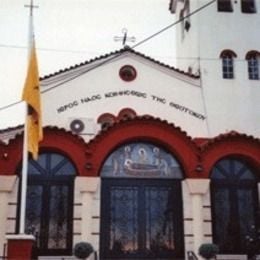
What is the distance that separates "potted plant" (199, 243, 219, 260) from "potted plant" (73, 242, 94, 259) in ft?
12.2

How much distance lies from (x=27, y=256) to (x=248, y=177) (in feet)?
30.7

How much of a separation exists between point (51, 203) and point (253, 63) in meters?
11.9

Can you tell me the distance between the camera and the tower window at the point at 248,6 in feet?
87.7

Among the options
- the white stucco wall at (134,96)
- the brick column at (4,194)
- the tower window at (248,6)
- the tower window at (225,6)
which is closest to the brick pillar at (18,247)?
the brick column at (4,194)

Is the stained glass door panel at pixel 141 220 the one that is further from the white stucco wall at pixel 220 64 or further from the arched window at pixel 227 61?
the arched window at pixel 227 61

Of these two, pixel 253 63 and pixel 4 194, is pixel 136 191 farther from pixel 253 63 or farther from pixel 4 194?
pixel 253 63

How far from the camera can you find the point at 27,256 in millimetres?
15242

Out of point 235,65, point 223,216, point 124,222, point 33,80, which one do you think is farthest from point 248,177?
point 33,80

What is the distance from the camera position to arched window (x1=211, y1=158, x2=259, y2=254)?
2008 centimetres

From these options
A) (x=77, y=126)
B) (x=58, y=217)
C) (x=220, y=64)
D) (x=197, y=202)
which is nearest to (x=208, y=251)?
(x=197, y=202)

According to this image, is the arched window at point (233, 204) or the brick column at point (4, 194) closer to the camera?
the brick column at point (4, 194)

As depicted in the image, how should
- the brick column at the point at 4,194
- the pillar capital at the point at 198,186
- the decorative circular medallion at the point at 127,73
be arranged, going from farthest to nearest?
the decorative circular medallion at the point at 127,73, the pillar capital at the point at 198,186, the brick column at the point at 4,194

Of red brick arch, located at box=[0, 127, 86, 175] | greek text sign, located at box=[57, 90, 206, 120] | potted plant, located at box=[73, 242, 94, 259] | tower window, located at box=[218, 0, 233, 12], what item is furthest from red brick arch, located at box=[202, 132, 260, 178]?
tower window, located at box=[218, 0, 233, 12]

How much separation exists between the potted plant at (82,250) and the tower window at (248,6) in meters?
14.5
